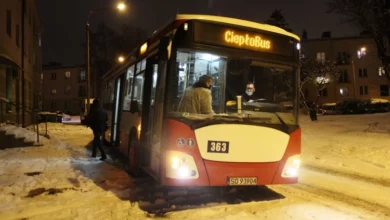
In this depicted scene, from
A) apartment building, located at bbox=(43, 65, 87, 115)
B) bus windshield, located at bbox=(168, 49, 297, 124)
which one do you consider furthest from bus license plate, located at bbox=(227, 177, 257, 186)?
apartment building, located at bbox=(43, 65, 87, 115)

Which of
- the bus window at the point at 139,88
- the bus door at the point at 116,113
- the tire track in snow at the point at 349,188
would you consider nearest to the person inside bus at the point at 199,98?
the bus window at the point at 139,88

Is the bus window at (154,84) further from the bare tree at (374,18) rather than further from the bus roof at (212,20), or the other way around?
the bare tree at (374,18)

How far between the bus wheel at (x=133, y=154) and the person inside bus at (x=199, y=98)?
298 cm

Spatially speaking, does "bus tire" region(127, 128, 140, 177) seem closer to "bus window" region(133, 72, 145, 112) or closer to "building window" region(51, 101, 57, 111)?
"bus window" region(133, 72, 145, 112)

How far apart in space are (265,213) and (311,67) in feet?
109

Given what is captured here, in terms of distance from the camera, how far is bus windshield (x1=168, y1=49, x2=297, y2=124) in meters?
6.98

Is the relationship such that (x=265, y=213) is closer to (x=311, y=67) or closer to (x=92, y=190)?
(x=92, y=190)

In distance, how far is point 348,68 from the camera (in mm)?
62406

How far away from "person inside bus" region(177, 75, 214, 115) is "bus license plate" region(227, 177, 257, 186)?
124 centimetres

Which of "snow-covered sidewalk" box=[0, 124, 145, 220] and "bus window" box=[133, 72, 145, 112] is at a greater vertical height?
"bus window" box=[133, 72, 145, 112]

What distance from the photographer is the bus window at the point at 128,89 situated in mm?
10694

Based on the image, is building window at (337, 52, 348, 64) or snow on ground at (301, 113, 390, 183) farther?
building window at (337, 52, 348, 64)

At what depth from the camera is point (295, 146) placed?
7.68m

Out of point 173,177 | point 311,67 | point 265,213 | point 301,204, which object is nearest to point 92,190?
point 173,177
